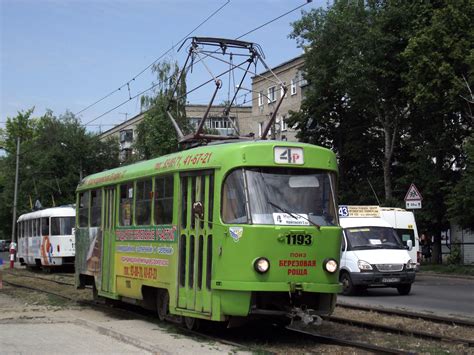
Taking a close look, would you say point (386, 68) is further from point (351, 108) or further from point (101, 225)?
point (101, 225)

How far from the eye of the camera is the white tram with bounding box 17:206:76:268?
30891 mm

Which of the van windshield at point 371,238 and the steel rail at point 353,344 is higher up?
the van windshield at point 371,238

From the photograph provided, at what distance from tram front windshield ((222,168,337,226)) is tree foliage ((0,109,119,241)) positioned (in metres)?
49.0

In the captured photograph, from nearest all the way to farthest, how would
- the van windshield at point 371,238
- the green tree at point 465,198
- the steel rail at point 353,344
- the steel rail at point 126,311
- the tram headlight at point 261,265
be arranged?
the steel rail at point 353,344 → the tram headlight at point 261,265 → the steel rail at point 126,311 → the van windshield at point 371,238 → the green tree at point 465,198

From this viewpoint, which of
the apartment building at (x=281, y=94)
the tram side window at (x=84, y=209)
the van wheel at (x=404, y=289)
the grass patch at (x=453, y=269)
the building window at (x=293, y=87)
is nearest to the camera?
the tram side window at (x=84, y=209)

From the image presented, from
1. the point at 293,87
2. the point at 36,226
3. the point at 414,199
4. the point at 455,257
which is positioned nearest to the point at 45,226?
the point at 36,226

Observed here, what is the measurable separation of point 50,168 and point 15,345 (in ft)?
174

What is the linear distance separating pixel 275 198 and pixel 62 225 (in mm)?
22600

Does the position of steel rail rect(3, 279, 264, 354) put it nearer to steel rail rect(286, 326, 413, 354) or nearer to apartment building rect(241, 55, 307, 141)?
steel rail rect(286, 326, 413, 354)

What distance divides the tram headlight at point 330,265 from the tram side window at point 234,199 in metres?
1.39

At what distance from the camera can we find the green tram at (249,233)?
9.99 meters

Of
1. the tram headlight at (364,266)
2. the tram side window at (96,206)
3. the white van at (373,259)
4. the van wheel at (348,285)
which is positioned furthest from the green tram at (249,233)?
the van wheel at (348,285)

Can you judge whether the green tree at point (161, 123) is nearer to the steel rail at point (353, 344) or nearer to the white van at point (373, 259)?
the white van at point (373, 259)

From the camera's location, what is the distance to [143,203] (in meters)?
13.2
